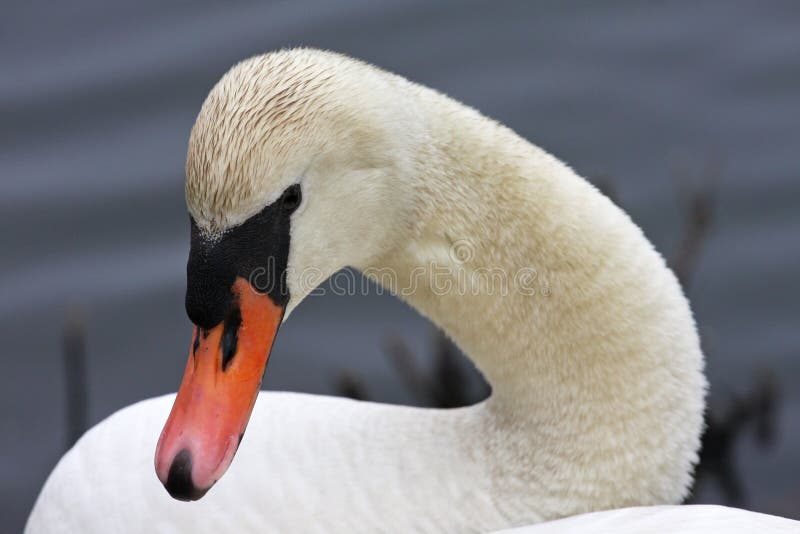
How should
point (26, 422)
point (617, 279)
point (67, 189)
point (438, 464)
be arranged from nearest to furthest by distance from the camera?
point (617, 279) < point (438, 464) < point (26, 422) < point (67, 189)

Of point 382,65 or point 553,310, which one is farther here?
point 382,65

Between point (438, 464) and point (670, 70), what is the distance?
3453 mm

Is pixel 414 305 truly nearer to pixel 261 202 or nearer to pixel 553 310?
pixel 553 310

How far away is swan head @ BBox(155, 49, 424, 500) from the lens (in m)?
2.37

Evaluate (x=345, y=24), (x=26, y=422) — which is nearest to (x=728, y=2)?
(x=345, y=24)

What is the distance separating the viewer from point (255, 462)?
118 inches

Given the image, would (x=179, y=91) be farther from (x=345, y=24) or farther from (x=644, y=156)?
(x=644, y=156)

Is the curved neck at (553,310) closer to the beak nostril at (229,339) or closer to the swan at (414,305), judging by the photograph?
the swan at (414,305)

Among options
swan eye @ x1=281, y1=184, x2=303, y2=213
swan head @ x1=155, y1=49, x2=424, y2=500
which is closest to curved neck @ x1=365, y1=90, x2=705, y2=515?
swan head @ x1=155, y1=49, x2=424, y2=500

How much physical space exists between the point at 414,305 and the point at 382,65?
3.26 metres

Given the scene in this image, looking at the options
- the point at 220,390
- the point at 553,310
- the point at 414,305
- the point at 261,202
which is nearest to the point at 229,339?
the point at 220,390

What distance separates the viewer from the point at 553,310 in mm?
2756

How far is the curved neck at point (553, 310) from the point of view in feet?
8.78

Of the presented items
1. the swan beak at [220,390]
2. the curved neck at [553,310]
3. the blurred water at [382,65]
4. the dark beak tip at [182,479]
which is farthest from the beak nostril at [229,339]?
the blurred water at [382,65]
